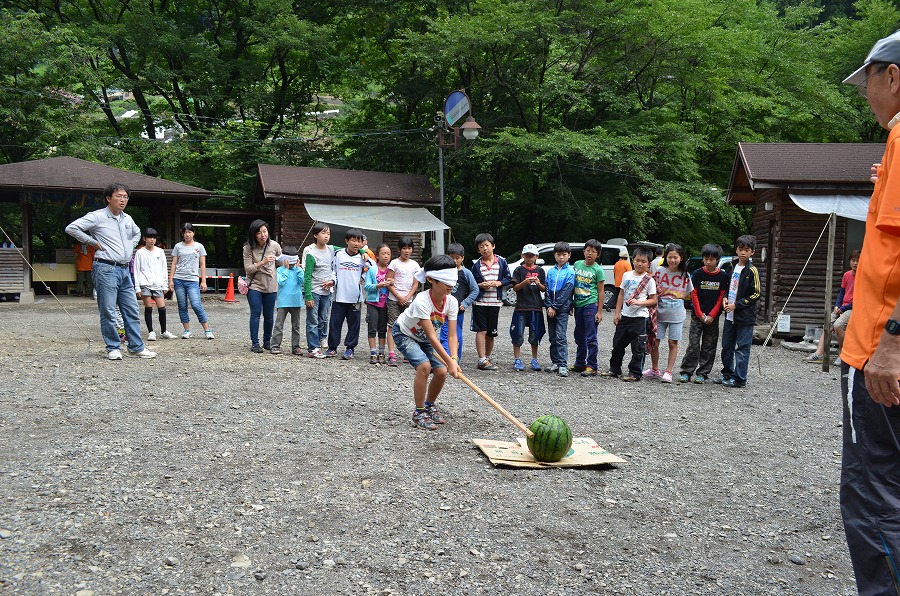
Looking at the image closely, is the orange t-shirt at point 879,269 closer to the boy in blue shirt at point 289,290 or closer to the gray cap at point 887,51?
the gray cap at point 887,51

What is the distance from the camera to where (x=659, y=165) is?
22.5 metres

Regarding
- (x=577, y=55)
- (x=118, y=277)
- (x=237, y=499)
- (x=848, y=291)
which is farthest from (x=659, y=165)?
(x=237, y=499)

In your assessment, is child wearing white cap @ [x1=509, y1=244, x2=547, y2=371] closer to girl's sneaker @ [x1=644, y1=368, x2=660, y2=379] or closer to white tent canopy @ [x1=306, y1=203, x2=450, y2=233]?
girl's sneaker @ [x1=644, y1=368, x2=660, y2=379]

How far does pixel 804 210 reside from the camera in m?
14.4

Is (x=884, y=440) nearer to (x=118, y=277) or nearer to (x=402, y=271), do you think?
(x=402, y=271)

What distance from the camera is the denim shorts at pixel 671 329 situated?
29.4 ft

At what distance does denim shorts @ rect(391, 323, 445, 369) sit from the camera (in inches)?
236

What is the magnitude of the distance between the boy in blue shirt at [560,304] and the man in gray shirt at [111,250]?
508 cm

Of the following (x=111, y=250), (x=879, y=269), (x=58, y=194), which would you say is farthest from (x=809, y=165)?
(x=58, y=194)

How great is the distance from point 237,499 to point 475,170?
2171cm

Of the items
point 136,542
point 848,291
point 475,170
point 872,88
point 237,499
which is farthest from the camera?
point 475,170

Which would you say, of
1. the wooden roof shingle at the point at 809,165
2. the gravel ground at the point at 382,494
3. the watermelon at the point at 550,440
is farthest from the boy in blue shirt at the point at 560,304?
the wooden roof shingle at the point at 809,165

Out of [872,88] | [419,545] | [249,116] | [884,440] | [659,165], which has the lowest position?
[419,545]

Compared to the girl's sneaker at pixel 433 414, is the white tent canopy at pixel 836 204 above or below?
above
